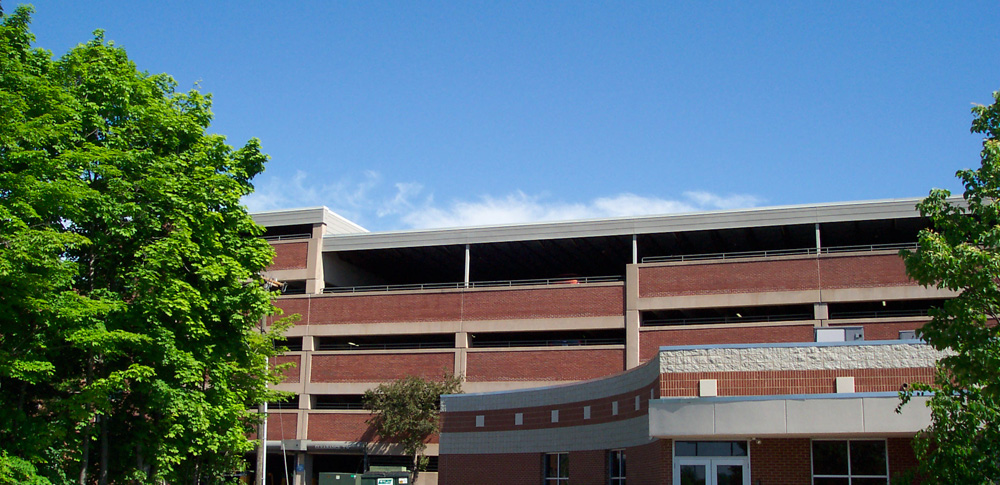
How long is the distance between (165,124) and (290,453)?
33.7 meters

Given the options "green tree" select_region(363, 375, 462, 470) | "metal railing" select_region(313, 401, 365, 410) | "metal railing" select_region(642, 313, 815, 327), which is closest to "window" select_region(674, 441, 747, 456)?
"metal railing" select_region(642, 313, 815, 327)

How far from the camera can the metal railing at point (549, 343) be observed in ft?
173

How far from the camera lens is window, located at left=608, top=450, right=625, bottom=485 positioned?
32.0 metres

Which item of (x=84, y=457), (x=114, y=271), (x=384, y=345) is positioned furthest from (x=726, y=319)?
(x=84, y=457)

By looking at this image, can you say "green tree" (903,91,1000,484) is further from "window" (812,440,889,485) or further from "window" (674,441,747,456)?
"window" (674,441,747,456)

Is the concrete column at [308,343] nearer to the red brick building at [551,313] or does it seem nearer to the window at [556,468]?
the red brick building at [551,313]

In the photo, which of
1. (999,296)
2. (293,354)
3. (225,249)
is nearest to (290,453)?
(293,354)

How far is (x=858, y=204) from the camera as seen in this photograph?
49781mm

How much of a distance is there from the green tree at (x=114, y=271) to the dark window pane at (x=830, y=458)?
15665mm

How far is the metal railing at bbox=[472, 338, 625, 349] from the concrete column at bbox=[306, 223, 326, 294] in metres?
10.8

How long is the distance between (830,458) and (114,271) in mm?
20166

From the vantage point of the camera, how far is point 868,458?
23.1m

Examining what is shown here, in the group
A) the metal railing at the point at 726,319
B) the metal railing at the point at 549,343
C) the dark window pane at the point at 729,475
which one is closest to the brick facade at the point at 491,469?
the dark window pane at the point at 729,475

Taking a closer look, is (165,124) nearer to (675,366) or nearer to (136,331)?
(136,331)
